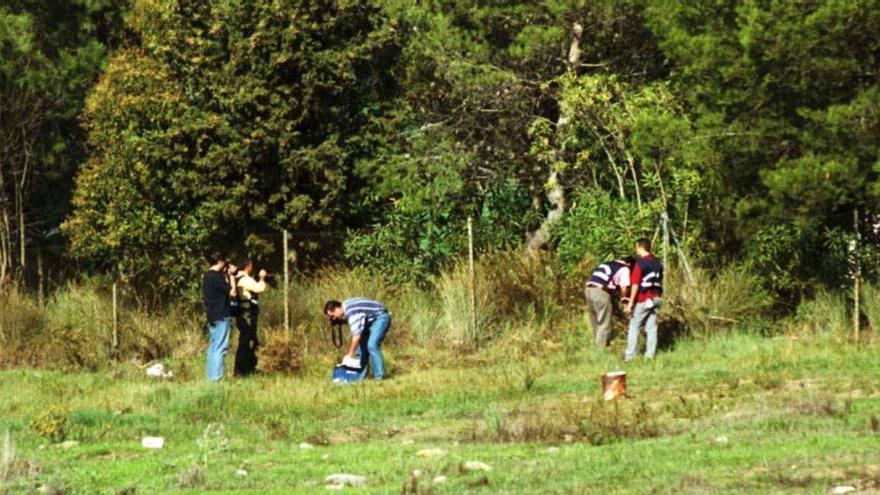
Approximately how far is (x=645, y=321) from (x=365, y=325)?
378cm

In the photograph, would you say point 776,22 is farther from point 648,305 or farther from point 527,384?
point 527,384

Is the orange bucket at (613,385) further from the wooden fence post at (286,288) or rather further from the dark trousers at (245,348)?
the wooden fence post at (286,288)

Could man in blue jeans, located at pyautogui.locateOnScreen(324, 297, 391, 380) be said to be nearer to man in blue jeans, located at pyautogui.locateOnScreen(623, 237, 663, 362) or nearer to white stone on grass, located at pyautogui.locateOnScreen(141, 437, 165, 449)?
man in blue jeans, located at pyautogui.locateOnScreen(623, 237, 663, 362)

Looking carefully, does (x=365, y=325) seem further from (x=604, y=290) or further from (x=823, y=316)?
(x=823, y=316)

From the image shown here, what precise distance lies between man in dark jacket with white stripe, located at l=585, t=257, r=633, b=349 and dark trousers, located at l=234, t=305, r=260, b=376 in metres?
4.72

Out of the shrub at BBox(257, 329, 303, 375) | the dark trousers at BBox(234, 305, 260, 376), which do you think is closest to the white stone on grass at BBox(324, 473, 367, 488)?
the shrub at BBox(257, 329, 303, 375)

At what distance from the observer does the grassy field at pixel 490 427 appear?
13320mm

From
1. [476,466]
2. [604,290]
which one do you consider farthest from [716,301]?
[476,466]

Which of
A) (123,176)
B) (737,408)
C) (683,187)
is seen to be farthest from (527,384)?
(123,176)

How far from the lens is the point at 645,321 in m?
23.5

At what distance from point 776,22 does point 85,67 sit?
51.0ft

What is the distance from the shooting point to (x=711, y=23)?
24516 millimetres

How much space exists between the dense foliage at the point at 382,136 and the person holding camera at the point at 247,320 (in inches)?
220

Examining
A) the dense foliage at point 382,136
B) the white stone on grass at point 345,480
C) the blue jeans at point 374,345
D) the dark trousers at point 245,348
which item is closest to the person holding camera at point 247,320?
the dark trousers at point 245,348
